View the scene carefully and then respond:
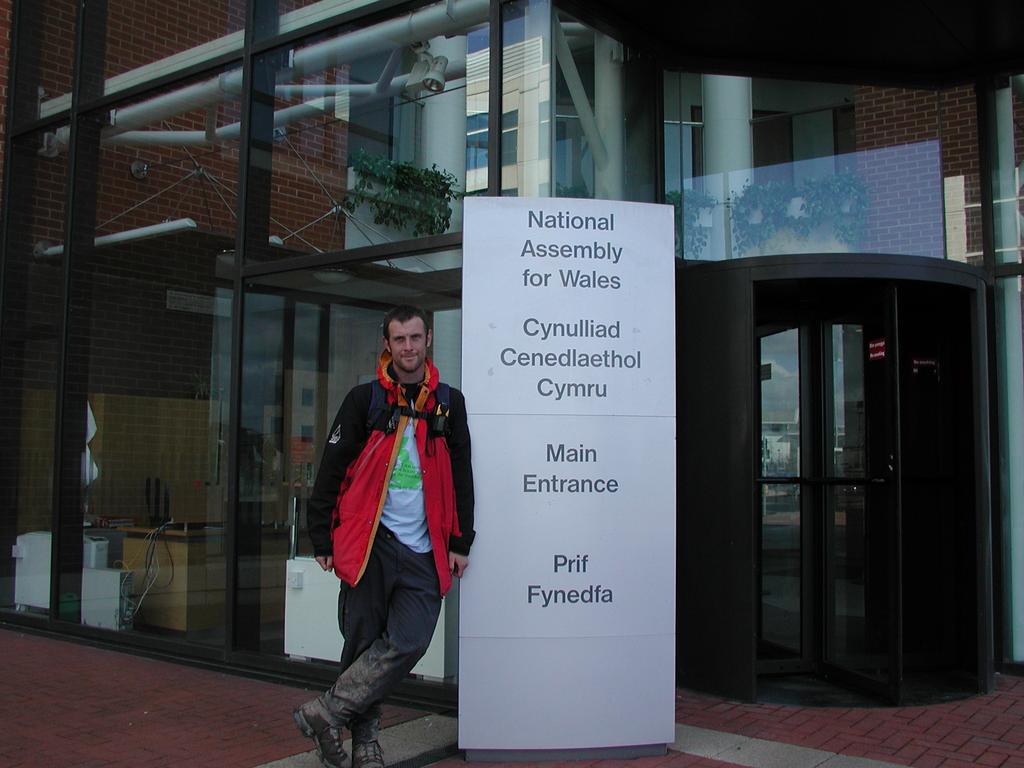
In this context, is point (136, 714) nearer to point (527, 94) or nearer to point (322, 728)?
point (322, 728)

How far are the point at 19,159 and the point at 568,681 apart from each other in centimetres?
649

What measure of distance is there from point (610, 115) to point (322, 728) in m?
3.70

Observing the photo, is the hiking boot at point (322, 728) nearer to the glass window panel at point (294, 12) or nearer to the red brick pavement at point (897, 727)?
the red brick pavement at point (897, 727)

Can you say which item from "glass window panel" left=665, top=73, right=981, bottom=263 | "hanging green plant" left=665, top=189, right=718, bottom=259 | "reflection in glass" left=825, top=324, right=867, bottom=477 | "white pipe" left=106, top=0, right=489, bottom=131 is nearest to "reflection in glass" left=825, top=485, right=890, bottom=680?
"reflection in glass" left=825, top=324, right=867, bottom=477

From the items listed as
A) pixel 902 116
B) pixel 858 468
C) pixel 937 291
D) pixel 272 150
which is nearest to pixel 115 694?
pixel 272 150

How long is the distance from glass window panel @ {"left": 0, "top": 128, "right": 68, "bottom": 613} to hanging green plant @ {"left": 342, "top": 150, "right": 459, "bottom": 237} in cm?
295

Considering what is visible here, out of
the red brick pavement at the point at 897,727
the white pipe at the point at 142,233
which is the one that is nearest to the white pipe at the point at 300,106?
the white pipe at the point at 142,233

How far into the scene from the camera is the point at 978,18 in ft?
18.4

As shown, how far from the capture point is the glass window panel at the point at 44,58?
780 centimetres

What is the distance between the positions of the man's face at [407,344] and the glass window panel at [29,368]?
4.61 m

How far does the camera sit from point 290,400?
6223 mm

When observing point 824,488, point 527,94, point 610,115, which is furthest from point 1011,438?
point 527,94

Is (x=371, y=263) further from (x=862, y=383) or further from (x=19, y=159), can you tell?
(x=19, y=159)

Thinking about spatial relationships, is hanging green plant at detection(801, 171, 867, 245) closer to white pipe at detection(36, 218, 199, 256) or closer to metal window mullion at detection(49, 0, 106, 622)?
white pipe at detection(36, 218, 199, 256)
